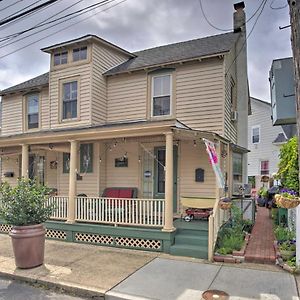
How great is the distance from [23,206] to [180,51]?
7756 mm

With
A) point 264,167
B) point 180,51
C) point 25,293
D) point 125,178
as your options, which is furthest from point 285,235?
point 264,167

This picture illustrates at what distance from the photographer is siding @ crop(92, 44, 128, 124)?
36.1ft

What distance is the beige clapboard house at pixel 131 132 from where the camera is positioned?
823 cm

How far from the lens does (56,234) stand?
9117mm

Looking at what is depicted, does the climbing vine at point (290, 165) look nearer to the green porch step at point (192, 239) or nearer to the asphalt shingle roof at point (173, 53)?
the green porch step at point (192, 239)

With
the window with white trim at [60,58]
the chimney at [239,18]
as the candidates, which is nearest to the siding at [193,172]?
the chimney at [239,18]

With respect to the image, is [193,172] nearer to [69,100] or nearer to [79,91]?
[79,91]

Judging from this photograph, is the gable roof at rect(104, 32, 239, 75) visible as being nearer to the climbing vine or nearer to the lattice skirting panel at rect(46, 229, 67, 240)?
the climbing vine

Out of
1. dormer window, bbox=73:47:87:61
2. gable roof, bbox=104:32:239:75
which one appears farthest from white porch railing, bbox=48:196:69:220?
dormer window, bbox=73:47:87:61

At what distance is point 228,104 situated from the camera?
406 inches

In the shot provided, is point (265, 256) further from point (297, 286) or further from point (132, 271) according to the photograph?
point (132, 271)

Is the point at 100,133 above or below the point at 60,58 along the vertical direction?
below

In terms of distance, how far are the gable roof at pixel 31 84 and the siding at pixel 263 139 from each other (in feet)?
53.4

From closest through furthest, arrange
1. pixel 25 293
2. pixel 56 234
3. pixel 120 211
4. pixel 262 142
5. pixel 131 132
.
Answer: pixel 25 293 < pixel 131 132 < pixel 120 211 < pixel 56 234 < pixel 262 142
